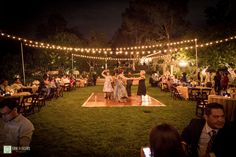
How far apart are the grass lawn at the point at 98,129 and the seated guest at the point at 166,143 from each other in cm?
341

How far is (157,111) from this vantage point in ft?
35.1

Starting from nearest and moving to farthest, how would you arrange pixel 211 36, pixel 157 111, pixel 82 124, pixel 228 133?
A: pixel 228 133
pixel 82 124
pixel 157 111
pixel 211 36

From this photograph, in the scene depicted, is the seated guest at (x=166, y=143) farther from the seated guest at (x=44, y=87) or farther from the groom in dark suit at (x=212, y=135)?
the seated guest at (x=44, y=87)

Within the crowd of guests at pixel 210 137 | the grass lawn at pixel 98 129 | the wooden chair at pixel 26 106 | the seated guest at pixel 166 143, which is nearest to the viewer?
the seated guest at pixel 166 143

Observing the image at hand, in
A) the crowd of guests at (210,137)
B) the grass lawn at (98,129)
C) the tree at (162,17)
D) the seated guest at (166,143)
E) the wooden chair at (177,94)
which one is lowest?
the grass lawn at (98,129)

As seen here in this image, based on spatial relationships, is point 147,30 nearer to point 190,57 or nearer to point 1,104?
point 190,57

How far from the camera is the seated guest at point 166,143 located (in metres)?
2.28

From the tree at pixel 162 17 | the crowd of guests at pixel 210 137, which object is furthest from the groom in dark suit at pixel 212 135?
the tree at pixel 162 17

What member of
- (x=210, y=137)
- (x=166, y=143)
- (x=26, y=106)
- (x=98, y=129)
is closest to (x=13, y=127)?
(x=166, y=143)

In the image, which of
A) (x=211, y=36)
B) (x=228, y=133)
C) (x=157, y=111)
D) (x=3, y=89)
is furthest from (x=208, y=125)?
(x=211, y=36)

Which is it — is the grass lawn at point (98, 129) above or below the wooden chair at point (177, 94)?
below

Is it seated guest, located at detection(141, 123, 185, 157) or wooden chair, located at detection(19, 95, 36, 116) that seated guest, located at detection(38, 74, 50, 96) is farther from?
seated guest, located at detection(141, 123, 185, 157)

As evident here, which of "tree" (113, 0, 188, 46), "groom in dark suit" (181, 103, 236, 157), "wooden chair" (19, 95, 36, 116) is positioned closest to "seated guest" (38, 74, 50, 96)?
"wooden chair" (19, 95, 36, 116)

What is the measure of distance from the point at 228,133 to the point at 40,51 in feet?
98.0
